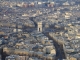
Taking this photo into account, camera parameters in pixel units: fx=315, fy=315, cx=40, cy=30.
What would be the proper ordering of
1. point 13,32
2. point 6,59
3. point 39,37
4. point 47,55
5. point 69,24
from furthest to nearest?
1. point 69,24
2. point 13,32
3. point 39,37
4. point 47,55
5. point 6,59

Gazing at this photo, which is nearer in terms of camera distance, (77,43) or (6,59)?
(6,59)

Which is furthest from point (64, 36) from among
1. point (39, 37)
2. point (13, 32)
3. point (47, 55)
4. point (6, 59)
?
point (6, 59)

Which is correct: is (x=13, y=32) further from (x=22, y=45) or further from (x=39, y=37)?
(x=22, y=45)

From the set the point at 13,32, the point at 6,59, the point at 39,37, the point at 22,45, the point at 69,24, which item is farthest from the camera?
the point at 69,24

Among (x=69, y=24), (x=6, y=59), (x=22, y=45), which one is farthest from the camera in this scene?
(x=69, y=24)

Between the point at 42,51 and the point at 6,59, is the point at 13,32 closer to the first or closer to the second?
the point at 42,51

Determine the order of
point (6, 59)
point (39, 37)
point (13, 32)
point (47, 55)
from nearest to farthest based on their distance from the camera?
1. point (6, 59)
2. point (47, 55)
3. point (39, 37)
4. point (13, 32)

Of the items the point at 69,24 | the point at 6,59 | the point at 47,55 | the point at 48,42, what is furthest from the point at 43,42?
the point at 69,24

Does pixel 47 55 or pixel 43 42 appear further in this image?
pixel 43 42
